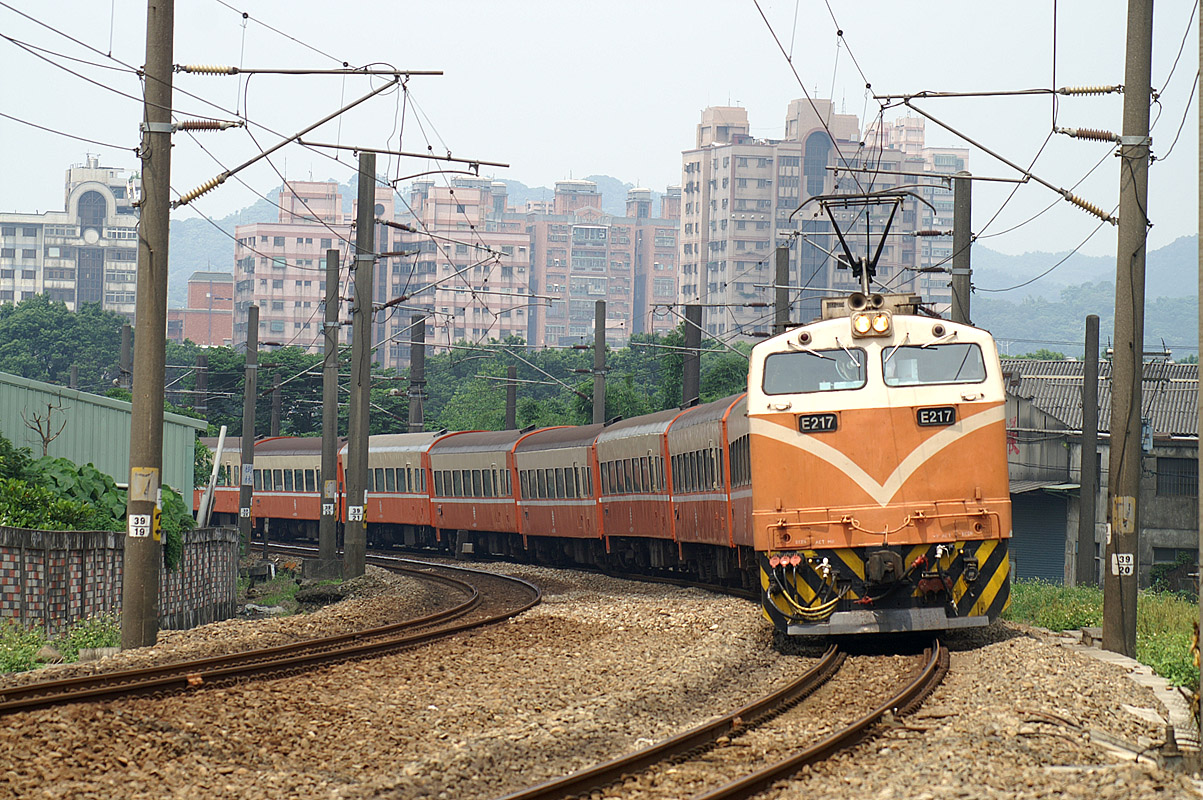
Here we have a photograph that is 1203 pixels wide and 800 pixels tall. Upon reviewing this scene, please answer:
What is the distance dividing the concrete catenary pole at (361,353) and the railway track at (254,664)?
6538mm

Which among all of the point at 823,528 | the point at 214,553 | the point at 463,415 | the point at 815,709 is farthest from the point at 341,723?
the point at 463,415

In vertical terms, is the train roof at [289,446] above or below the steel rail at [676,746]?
above

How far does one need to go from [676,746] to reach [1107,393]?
1912 inches

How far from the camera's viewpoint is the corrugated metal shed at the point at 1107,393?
50781mm

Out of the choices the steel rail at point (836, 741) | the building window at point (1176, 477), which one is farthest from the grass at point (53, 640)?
the building window at point (1176, 477)

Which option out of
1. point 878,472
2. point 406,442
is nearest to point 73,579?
point 878,472

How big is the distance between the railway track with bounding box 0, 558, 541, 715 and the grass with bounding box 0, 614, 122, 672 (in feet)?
5.97

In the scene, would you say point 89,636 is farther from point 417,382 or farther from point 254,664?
point 417,382

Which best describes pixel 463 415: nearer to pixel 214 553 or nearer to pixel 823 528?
pixel 214 553

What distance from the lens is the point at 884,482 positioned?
44.6ft

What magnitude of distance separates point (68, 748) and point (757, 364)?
8.02 m

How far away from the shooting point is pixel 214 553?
21.5m

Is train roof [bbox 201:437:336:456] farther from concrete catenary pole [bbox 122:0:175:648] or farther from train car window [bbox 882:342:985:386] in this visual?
train car window [bbox 882:342:985:386]

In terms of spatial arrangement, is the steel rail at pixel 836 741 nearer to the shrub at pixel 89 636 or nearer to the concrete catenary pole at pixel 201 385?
the shrub at pixel 89 636
